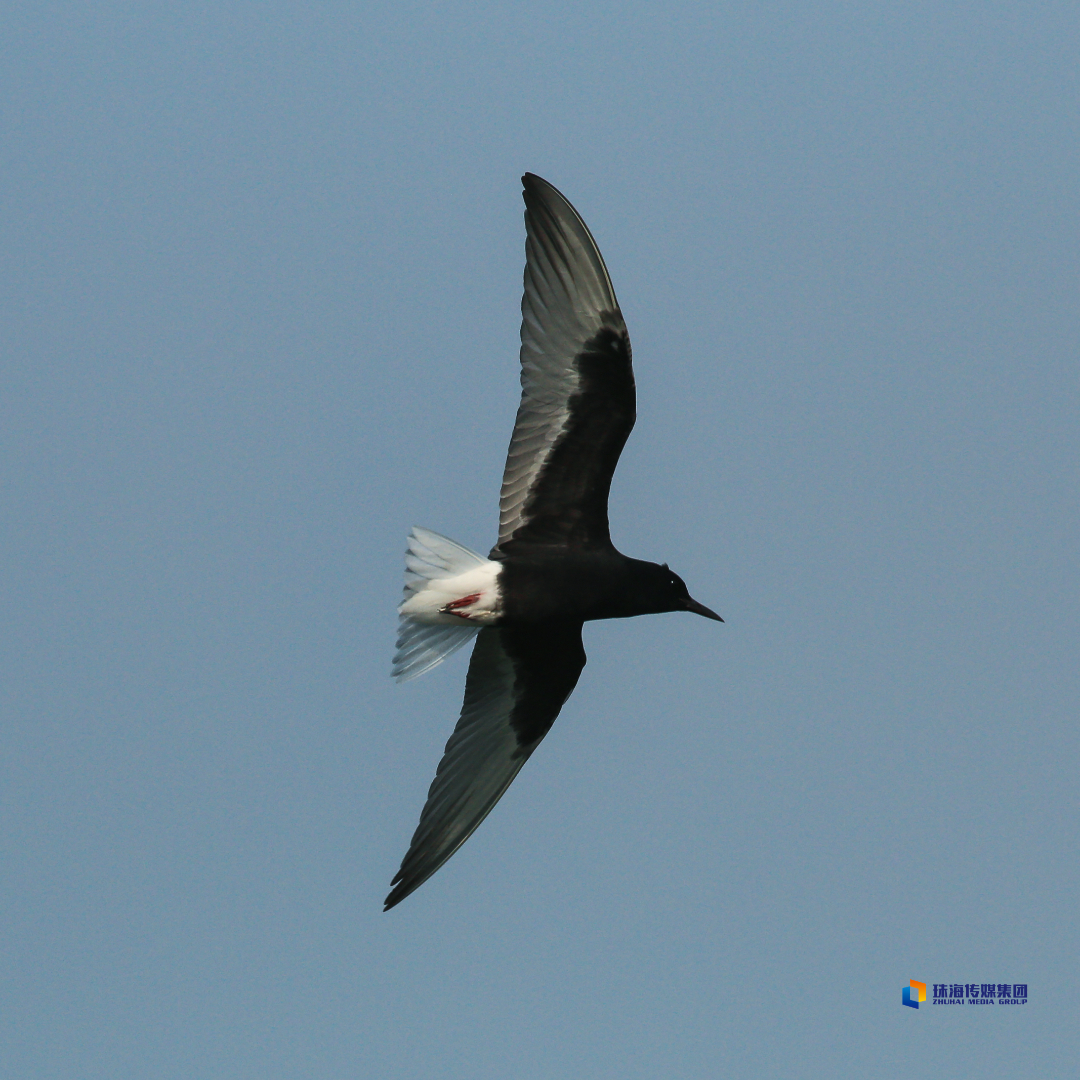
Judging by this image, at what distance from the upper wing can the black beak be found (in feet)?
2.31

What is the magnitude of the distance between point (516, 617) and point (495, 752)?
1183mm

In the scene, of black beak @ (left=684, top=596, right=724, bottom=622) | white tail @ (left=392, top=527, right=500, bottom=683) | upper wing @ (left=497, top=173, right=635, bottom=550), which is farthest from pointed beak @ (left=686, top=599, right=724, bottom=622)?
white tail @ (left=392, top=527, right=500, bottom=683)

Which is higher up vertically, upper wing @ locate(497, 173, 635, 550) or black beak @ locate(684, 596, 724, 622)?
upper wing @ locate(497, 173, 635, 550)

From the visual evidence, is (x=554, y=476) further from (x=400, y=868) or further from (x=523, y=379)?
(x=400, y=868)

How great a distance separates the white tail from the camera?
867 cm

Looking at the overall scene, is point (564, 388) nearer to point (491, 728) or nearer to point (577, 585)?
point (577, 585)

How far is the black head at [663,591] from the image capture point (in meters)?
9.01

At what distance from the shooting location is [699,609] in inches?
367

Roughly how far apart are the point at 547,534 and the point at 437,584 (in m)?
0.81

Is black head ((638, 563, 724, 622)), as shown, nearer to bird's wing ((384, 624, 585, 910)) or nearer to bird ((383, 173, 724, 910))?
bird ((383, 173, 724, 910))

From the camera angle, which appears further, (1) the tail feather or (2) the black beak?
(2) the black beak

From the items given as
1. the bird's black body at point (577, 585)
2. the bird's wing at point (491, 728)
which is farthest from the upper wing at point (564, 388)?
the bird's wing at point (491, 728)

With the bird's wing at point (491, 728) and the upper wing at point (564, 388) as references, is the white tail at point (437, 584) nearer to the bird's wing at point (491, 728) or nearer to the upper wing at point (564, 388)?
the upper wing at point (564, 388)

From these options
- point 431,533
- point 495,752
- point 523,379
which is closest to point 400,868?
point 495,752
